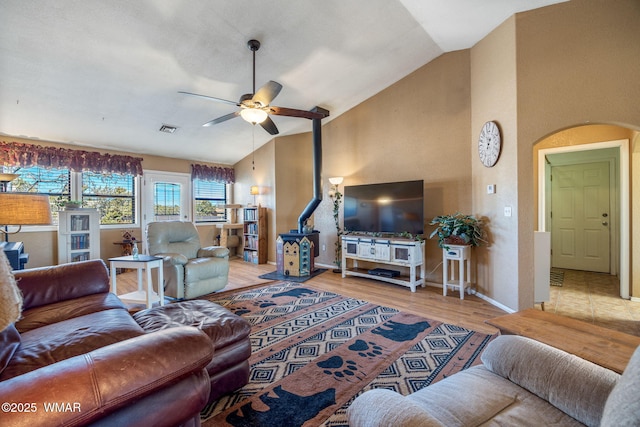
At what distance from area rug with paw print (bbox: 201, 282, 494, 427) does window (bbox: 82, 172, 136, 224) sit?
3607 millimetres

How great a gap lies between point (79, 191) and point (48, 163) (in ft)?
2.04

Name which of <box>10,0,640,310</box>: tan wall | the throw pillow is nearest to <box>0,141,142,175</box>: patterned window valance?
<box>10,0,640,310</box>: tan wall

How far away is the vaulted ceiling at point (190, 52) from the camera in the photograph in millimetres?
2670

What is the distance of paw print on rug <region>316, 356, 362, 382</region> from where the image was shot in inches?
74.3

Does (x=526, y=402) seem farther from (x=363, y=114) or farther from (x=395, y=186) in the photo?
(x=363, y=114)

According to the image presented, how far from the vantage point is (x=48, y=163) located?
14.9 feet

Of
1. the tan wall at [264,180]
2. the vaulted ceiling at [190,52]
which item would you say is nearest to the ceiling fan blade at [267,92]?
the vaulted ceiling at [190,52]

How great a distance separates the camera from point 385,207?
4320 mm

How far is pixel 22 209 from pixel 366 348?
2.47m

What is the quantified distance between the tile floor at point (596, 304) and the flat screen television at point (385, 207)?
5.93 ft

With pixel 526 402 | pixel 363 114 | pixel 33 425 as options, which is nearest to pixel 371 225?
pixel 363 114

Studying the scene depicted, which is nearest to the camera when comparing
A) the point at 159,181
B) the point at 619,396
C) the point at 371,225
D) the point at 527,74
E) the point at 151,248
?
the point at 619,396

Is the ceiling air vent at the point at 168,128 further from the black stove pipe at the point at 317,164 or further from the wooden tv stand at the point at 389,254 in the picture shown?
the wooden tv stand at the point at 389,254

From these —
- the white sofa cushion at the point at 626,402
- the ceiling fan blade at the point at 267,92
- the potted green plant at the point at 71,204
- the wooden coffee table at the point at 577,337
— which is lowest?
the wooden coffee table at the point at 577,337
